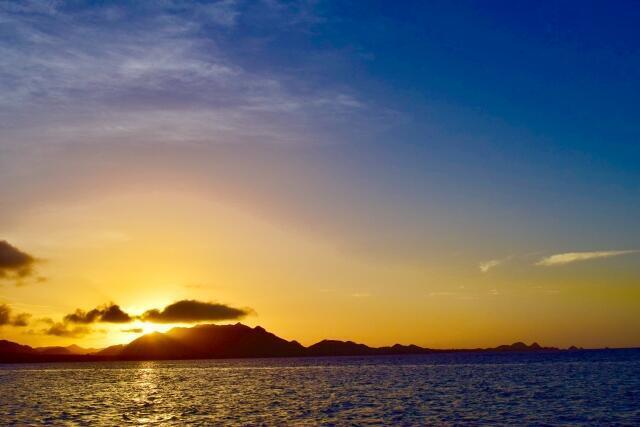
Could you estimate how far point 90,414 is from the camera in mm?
76125

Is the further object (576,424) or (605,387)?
(605,387)

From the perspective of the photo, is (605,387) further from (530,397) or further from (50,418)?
(50,418)

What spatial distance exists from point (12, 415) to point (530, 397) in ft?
224

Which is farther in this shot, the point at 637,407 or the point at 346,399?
the point at 346,399

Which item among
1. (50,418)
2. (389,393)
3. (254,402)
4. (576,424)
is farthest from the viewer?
(389,393)

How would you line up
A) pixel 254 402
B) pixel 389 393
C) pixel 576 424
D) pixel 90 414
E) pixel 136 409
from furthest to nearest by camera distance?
pixel 389 393, pixel 254 402, pixel 136 409, pixel 90 414, pixel 576 424

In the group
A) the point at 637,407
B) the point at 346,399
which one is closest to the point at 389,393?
the point at 346,399

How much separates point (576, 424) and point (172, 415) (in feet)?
146

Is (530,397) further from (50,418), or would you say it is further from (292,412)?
(50,418)

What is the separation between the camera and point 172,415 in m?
73.3

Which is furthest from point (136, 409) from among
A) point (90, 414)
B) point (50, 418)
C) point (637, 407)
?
point (637, 407)

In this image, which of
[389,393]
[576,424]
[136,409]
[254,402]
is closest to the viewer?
[576,424]

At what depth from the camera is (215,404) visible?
86188 mm

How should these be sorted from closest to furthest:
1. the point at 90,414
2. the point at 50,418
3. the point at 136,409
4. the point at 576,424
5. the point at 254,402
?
1. the point at 576,424
2. the point at 50,418
3. the point at 90,414
4. the point at 136,409
5. the point at 254,402
